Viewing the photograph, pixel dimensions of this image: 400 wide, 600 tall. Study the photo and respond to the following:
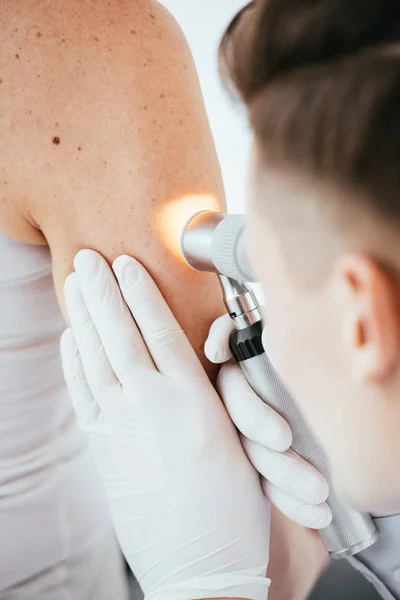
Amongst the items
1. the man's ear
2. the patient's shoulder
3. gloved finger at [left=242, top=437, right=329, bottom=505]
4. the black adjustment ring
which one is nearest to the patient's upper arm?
the patient's shoulder

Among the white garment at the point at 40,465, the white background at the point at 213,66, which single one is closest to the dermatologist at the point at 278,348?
the white garment at the point at 40,465

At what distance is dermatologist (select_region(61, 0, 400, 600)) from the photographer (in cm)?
52

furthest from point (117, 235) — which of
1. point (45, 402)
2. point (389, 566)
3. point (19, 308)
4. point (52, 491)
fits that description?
point (389, 566)

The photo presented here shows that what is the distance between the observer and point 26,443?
1.20 metres

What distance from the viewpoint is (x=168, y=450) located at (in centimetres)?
98

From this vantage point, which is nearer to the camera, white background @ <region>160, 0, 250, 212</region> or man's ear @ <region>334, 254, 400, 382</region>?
man's ear @ <region>334, 254, 400, 382</region>

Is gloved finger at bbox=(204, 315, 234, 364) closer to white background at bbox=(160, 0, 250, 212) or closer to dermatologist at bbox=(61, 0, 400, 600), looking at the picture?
dermatologist at bbox=(61, 0, 400, 600)

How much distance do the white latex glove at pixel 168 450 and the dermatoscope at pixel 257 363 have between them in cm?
9

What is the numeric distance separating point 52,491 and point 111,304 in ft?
1.38

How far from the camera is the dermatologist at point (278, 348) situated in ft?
1.71

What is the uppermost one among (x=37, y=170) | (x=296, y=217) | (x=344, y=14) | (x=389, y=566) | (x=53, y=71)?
(x=53, y=71)

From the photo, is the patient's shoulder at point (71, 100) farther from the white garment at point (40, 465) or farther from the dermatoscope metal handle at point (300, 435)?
the dermatoscope metal handle at point (300, 435)

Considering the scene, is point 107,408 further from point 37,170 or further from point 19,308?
point 37,170

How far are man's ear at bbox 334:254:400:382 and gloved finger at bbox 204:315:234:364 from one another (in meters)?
0.38
